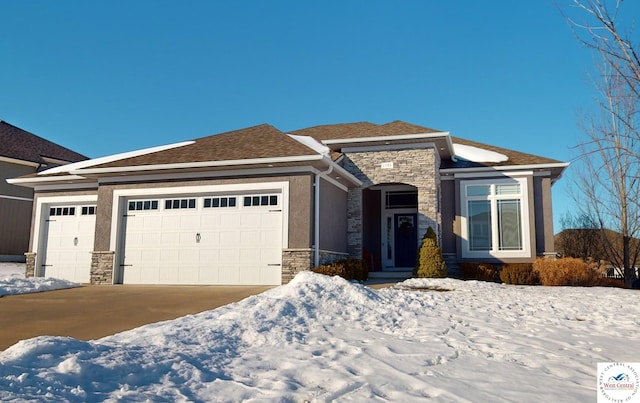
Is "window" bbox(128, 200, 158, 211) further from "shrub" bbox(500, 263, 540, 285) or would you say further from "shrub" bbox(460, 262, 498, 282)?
"shrub" bbox(500, 263, 540, 285)

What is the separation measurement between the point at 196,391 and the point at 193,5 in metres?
11.9

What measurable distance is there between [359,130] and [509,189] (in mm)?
5535

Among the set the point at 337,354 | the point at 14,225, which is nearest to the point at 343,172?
the point at 337,354

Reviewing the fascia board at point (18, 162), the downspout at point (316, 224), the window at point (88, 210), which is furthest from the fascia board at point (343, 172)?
the fascia board at point (18, 162)

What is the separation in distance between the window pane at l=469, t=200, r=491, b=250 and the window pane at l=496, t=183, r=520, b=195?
53cm

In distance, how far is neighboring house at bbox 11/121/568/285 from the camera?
12.1 m

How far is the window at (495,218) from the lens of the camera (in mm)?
14828

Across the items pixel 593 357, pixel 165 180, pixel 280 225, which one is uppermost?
pixel 165 180

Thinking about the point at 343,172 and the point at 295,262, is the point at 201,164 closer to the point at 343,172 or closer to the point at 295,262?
the point at 295,262

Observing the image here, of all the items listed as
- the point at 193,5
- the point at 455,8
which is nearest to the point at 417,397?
the point at 455,8

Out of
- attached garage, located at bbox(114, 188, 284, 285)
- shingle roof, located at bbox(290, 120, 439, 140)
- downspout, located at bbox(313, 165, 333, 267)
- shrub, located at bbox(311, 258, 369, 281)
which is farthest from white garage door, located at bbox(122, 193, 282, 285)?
shingle roof, located at bbox(290, 120, 439, 140)

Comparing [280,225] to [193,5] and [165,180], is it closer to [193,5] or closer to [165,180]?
[165,180]

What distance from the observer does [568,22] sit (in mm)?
5082

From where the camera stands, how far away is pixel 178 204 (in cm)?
1288
